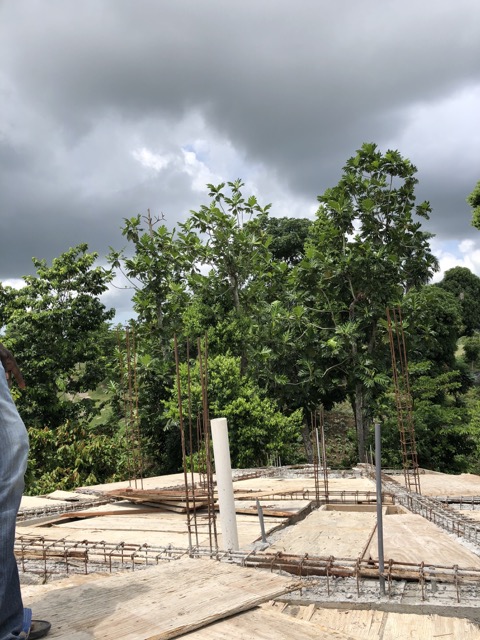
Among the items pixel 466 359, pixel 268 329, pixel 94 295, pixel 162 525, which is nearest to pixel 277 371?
pixel 268 329

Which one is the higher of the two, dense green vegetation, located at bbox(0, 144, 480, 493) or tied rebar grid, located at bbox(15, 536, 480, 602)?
dense green vegetation, located at bbox(0, 144, 480, 493)

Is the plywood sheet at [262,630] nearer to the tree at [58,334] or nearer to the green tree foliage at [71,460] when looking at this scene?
the green tree foliage at [71,460]

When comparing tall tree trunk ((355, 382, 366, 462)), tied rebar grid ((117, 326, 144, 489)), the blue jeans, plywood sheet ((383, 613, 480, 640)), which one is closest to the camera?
the blue jeans

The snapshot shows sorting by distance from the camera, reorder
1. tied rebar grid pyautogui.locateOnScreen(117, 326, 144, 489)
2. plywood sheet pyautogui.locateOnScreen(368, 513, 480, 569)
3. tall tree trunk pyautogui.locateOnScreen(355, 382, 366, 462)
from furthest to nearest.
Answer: tall tree trunk pyautogui.locateOnScreen(355, 382, 366, 462) → tied rebar grid pyautogui.locateOnScreen(117, 326, 144, 489) → plywood sheet pyautogui.locateOnScreen(368, 513, 480, 569)

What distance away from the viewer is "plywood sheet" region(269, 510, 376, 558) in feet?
11.4

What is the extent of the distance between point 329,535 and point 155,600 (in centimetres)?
196

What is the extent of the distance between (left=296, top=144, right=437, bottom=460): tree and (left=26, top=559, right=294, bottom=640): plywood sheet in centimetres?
959

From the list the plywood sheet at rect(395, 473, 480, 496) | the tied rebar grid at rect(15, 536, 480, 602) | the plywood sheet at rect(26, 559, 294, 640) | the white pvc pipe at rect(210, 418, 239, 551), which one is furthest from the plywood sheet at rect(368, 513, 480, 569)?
the plywood sheet at rect(395, 473, 480, 496)

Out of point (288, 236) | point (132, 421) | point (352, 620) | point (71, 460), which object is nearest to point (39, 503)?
point (132, 421)

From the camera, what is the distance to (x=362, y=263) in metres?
11.9

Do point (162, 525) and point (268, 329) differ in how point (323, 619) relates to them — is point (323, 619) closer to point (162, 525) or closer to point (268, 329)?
point (162, 525)

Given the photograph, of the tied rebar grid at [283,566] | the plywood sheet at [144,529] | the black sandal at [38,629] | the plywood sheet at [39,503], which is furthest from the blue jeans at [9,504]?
the plywood sheet at [39,503]

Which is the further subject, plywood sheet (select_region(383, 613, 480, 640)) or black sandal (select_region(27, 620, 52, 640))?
plywood sheet (select_region(383, 613, 480, 640))

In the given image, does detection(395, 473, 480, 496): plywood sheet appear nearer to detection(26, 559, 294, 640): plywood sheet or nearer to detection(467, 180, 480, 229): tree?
detection(26, 559, 294, 640): plywood sheet
